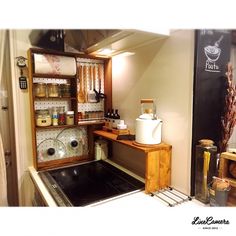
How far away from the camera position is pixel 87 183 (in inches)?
46.0

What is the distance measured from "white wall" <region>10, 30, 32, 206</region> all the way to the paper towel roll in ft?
0.42

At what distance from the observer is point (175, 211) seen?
740 mm

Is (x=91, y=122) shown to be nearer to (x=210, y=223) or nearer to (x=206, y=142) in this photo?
(x=206, y=142)

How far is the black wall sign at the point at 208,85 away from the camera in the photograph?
A: 0.87 meters

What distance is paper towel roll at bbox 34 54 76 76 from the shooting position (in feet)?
4.13

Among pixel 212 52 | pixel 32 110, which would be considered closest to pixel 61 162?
pixel 32 110

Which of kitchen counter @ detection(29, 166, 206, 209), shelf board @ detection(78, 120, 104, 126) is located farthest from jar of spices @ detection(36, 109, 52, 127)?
kitchen counter @ detection(29, 166, 206, 209)

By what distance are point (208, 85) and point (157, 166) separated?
0.48 m

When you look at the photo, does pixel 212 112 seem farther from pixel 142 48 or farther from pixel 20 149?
pixel 20 149

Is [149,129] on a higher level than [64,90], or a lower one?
lower

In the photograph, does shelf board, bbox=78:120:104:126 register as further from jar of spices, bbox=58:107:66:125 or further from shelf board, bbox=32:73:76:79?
shelf board, bbox=32:73:76:79

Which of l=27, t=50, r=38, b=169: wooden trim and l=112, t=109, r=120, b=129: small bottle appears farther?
l=112, t=109, r=120, b=129: small bottle
